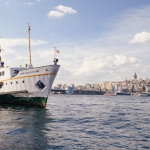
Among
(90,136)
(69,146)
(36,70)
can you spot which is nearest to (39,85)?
(36,70)

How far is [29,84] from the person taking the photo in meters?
36.8

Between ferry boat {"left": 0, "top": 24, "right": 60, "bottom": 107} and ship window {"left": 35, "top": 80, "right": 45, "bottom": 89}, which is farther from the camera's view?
ship window {"left": 35, "top": 80, "right": 45, "bottom": 89}

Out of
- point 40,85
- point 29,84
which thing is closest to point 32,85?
point 29,84

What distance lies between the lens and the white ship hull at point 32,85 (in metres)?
35.9

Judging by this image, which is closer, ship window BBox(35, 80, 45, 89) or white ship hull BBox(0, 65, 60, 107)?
white ship hull BBox(0, 65, 60, 107)

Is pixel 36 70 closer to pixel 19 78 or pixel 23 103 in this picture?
pixel 19 78

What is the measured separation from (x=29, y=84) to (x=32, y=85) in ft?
1.83

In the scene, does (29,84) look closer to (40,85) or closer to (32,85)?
(32,85)

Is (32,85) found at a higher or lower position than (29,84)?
lower

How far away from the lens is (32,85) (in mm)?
36688

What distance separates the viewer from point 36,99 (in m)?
37.5

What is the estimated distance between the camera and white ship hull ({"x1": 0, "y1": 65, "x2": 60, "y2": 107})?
118 ft

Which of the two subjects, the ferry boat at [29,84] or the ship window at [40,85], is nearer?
the ferry boat at [29,84]

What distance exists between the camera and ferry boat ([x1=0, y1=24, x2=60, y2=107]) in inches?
1415
